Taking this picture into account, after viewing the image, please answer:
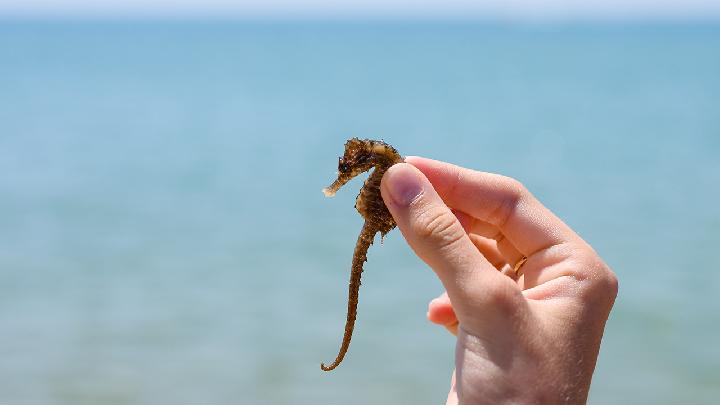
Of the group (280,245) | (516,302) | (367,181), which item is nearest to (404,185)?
(367,181)

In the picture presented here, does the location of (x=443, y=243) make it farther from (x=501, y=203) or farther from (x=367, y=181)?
(x=501, y=203)

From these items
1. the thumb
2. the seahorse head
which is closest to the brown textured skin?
the seahorse head

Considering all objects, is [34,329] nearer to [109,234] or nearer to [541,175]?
[109,234]

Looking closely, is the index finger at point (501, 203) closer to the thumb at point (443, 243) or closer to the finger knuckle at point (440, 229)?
the thumb at point (443, 243)

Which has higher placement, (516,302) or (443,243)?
(443,243)

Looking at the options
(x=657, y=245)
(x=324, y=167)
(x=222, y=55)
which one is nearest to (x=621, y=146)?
(x=324, y=167)

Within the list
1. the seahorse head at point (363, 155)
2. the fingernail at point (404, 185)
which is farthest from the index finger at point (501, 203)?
the fingernail at point (404, 185)

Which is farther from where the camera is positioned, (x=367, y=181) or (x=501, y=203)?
(x=501, y=203)
